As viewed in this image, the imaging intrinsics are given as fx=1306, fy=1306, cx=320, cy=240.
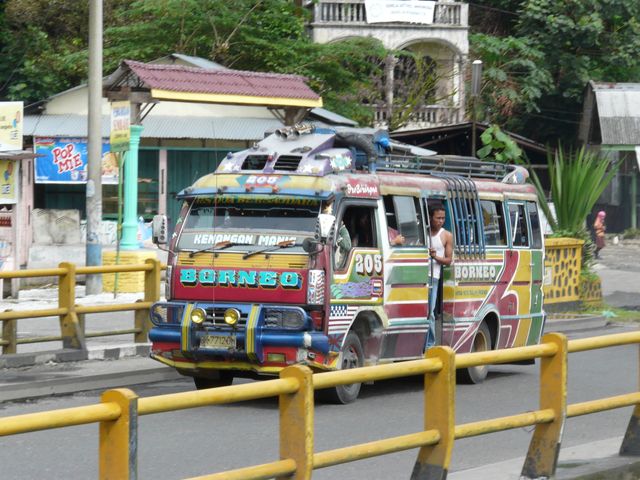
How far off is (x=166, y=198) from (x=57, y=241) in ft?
15.2

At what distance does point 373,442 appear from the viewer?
6.54 m

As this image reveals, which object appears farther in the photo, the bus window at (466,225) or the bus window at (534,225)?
the bus window at (534,225)

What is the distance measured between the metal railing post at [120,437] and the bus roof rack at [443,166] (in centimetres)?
838

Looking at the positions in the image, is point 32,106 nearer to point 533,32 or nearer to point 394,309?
point 394,309

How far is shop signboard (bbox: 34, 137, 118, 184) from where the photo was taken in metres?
28.8

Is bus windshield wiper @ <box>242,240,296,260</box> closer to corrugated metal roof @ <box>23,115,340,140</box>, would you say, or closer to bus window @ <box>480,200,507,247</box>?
bus window @ <box>480,200,507,247</box>

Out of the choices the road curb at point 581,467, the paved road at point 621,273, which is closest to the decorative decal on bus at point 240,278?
the road curb at point 581,467

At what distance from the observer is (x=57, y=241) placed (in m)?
26.2

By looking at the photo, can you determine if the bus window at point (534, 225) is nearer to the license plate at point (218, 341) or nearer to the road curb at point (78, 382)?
the road curb at point (78, 382)

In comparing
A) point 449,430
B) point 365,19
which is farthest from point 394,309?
A: point 365,19

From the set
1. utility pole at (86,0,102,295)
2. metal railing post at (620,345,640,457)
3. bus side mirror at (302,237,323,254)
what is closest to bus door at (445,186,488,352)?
bus side mirror at (302,237,323,254)

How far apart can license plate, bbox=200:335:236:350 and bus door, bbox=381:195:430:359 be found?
1.72 metres

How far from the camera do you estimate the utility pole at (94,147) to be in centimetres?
2131

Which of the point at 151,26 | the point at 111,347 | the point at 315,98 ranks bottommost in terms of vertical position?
the point at 111,347
